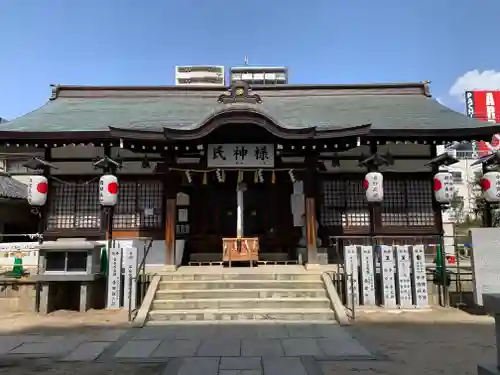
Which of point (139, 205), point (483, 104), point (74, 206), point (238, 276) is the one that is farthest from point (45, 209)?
point (483, 104)

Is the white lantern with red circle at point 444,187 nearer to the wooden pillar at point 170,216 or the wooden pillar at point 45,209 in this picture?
the wooden pillar at point 170,216

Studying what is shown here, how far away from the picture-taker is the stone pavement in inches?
206

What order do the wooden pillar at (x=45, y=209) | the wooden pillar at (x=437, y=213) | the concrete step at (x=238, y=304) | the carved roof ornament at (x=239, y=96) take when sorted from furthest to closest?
the wooden pillar at (x=437, y=213) < the wooden pillar at (x=45, y=209) < the carved roof ornament at (x=239, y=96) < the concrete step at (x=238, y=304)

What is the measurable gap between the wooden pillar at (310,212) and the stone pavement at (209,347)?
2.91 metres

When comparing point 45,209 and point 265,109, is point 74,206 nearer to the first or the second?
point 45,209

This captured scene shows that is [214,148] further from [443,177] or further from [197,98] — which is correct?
[443,177]

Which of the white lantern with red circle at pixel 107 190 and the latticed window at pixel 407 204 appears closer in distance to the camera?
the white lantern with red circle at pixel 107 190

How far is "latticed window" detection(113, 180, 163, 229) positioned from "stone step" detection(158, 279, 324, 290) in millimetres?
3536

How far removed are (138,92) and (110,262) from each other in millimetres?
8910

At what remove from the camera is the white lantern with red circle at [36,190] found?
35.9 feet

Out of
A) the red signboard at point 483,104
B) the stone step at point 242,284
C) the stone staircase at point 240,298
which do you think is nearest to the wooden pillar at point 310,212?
the stone staircase at point 240,298

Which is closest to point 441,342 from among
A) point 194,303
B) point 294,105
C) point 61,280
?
point 194,303

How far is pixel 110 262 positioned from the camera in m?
9.10

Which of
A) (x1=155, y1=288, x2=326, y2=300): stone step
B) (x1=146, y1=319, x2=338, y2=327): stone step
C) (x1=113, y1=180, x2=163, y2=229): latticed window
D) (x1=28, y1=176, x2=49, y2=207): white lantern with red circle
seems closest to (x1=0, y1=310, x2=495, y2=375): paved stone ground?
(x1=146, y1=319, x2=338, y2=327): stone step
